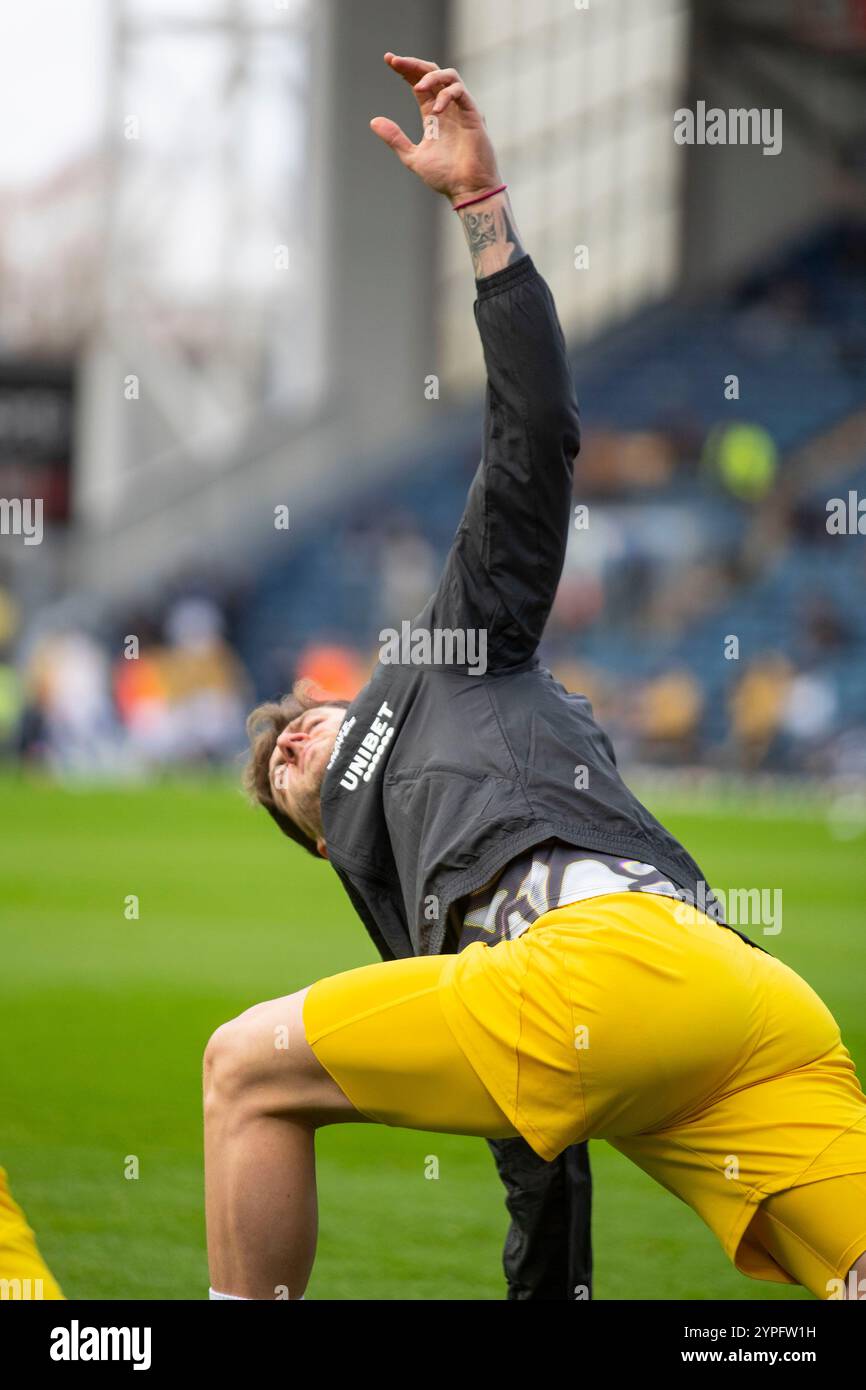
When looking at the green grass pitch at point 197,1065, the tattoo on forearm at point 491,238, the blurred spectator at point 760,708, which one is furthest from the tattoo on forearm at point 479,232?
the blurred spectator at point 760,708

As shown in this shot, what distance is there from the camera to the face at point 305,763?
3721mm

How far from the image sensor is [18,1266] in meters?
2.86

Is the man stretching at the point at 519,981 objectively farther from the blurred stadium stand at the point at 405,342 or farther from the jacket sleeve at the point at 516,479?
the blurred stadium stand at the point at 405,342

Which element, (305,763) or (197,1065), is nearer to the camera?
(305,763)

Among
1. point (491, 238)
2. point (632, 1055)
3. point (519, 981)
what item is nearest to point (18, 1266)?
point (519, 981)

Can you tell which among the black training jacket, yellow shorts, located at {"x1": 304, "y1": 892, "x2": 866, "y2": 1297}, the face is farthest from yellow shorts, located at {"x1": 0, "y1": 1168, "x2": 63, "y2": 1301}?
the face

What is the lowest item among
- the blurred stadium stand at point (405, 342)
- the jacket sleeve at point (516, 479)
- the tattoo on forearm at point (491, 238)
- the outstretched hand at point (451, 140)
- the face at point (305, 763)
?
the face at point (305, 763)

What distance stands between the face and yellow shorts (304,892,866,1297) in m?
0.65

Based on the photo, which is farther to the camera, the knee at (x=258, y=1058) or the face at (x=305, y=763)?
the face at (x=305, y=763)

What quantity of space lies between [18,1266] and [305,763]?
1.25 metres

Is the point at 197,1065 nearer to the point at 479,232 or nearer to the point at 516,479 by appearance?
the point at 516,479

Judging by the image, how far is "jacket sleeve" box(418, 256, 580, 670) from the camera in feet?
10.8

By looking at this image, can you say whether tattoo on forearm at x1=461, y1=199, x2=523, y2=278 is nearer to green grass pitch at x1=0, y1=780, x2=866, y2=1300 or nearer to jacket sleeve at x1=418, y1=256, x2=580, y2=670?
jacket sleeve at x1=418, y1=256, x2=580, y2=670
